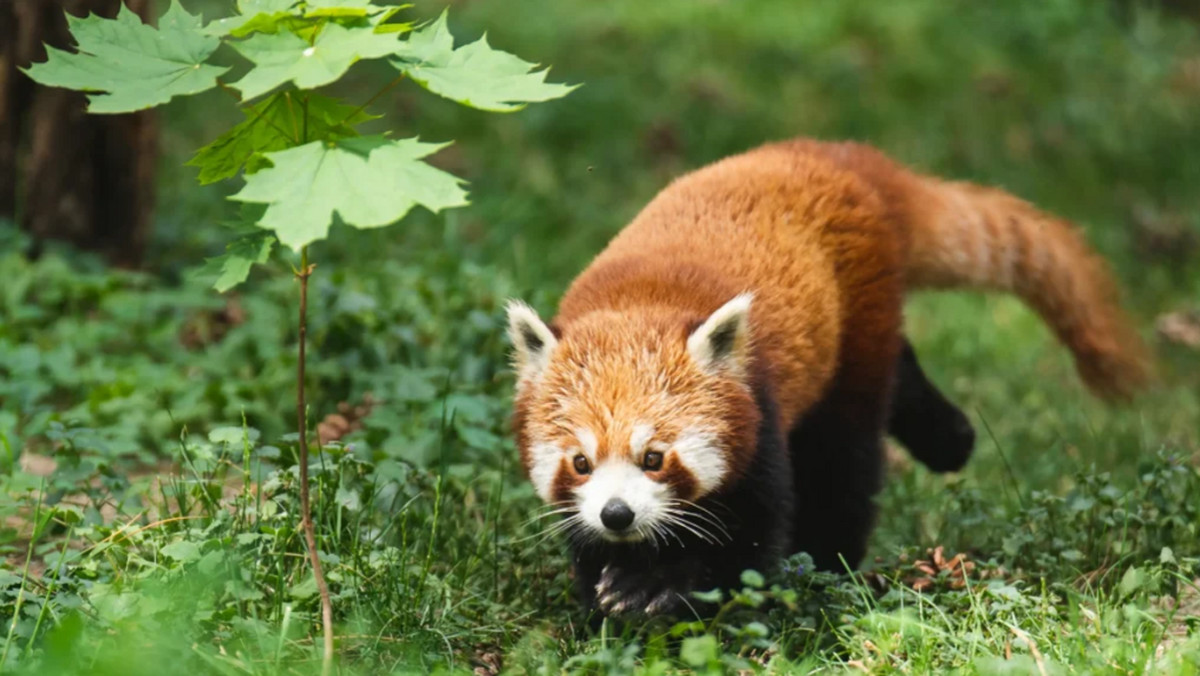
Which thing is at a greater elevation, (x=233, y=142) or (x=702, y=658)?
(x=233, y=142)

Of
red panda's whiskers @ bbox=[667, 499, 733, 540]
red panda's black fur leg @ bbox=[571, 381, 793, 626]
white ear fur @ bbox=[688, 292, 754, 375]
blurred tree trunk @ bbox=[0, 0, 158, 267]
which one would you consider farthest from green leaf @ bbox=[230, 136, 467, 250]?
blurred tree trunk @ bbox=[0, 0, 158, 267]

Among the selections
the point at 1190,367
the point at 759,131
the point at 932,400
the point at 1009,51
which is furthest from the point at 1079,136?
the point at 932,400

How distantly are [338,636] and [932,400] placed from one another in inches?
104

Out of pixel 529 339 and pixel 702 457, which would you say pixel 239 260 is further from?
pixel 702 457

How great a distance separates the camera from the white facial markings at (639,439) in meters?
3.44

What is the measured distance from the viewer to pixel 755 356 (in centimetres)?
374

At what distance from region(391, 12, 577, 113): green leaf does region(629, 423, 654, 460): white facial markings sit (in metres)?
1.04

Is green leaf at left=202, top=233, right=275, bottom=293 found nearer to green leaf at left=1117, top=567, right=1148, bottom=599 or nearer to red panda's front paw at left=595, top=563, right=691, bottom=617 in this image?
red panda's front paw at left=595, top=563, right=691, bottom=617

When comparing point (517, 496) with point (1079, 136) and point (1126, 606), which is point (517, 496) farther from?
point (1079, 136)

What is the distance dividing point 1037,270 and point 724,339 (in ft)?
6.59

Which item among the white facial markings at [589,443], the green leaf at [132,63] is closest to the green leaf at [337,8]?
the green leaf at [132,63]

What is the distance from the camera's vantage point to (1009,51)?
988cm

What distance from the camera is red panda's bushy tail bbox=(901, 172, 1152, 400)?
15.7 ft

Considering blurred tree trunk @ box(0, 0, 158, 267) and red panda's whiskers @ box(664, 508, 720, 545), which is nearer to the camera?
red panda's whiskers @ box(664, 508, 720, 545)
